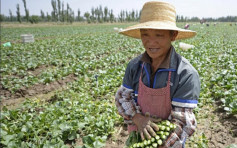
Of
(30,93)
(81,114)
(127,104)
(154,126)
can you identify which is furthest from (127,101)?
(30,93)

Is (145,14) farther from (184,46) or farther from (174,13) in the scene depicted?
(184,46)

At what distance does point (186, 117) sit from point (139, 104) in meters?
0.53

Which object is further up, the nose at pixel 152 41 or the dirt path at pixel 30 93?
the nose at pixel 152 41

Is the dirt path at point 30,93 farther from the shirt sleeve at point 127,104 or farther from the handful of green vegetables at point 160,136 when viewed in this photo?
the handful of green vegetables at point 160,136

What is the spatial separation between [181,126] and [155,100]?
1.05 feet

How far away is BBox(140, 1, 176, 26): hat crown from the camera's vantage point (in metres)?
1.49

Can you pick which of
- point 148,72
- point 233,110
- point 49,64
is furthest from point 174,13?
point 49,64

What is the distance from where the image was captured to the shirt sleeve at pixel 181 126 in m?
1.39

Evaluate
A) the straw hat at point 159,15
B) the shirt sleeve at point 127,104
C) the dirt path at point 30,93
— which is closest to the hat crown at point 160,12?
the straw hat at point 159,15

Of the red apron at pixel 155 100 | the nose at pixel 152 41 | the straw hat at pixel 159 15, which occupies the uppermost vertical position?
the straw hat at pixel 159 15

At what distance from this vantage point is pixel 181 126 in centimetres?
141

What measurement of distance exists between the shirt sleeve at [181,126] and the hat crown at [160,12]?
0.78 meters

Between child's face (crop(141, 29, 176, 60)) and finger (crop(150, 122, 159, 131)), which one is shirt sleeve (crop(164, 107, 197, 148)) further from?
child's face (crop(141, 29, 176, 60))

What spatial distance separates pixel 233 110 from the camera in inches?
131
